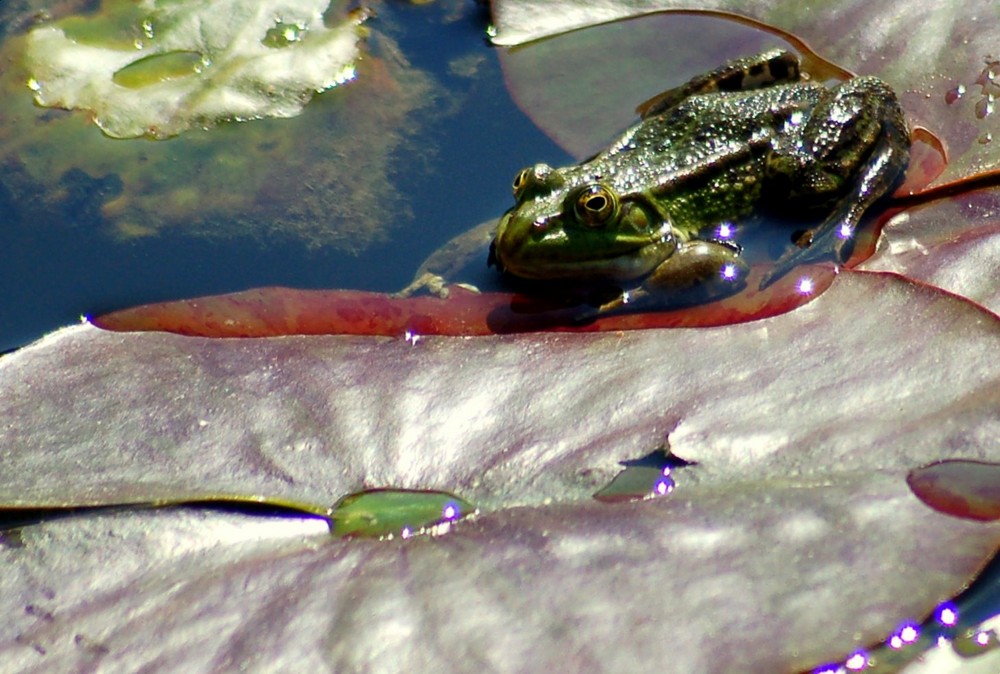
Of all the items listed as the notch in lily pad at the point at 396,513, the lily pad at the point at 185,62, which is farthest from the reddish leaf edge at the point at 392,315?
the lily pad at the point at 185,62

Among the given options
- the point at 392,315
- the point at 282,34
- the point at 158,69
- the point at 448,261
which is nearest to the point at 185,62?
the point at 158,69

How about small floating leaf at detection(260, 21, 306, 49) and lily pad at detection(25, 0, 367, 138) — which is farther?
small floating leaf at detection(260, 21, 306, 49)

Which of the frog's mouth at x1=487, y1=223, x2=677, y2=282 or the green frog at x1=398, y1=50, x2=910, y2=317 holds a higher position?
the green frog at x1=398, y1=50, x2=910, y2=317

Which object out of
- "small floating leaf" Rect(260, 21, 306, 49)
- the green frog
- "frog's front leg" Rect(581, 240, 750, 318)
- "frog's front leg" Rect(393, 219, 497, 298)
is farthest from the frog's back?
"small floating leaf" Rect(260, 21, 306, 49)

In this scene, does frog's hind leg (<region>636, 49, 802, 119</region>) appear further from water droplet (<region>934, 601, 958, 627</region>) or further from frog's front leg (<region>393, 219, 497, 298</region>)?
water droplet (<region>934, 601, 958, 627</region>)

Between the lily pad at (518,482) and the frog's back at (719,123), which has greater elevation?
the frog's back at (719,123)

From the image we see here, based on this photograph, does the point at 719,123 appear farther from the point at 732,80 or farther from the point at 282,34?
the point at 282,34

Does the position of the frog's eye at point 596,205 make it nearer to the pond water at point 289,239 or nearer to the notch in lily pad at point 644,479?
the pond water at point 289,239
